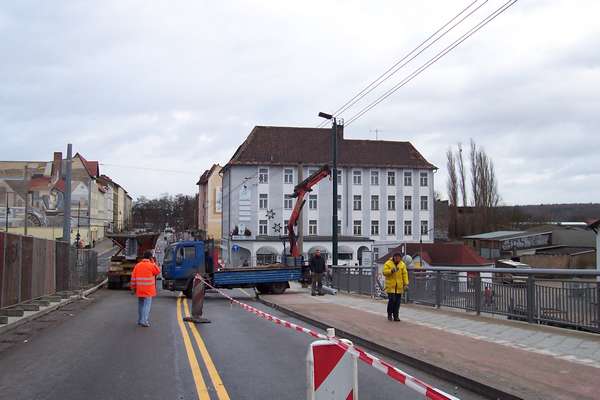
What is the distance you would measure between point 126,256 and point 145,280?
20.8 m

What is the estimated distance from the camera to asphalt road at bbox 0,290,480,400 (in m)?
7.49

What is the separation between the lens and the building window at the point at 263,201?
229ft

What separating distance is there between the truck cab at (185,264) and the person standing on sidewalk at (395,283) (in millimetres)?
13164

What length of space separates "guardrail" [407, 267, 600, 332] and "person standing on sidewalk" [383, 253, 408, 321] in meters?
1.63

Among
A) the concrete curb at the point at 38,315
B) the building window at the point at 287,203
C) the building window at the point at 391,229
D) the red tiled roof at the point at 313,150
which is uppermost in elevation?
the red tiled roof at the point at 313,150

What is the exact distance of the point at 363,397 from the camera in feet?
23.4

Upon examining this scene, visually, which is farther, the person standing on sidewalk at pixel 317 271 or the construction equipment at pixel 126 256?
the construction equipment at pixel 126 256

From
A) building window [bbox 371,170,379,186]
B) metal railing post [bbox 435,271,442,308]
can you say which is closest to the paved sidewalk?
metal railing post [bbox 435,271,442,308]

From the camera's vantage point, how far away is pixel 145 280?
14539 millimetres

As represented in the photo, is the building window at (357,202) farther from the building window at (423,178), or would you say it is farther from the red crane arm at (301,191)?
the red crane arm at (301,191)

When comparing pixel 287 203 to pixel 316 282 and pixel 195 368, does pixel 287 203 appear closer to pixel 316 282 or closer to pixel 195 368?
pixel 316 282

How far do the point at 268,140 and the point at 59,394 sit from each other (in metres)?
66.1

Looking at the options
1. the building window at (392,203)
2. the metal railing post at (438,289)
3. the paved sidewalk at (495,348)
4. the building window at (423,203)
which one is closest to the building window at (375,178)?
the building window at (392,203)

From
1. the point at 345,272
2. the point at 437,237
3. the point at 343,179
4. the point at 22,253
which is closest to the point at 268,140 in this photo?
the point at 343,179
